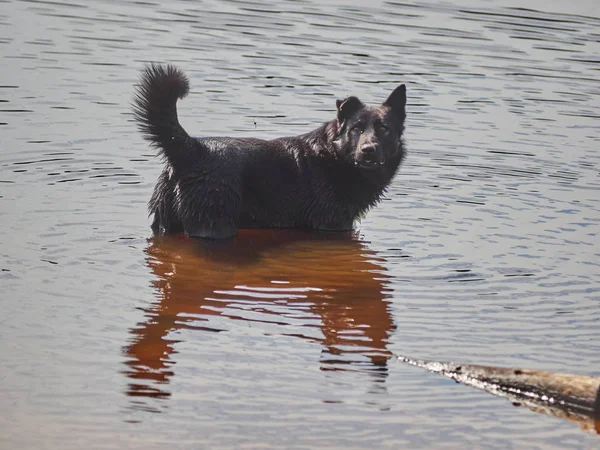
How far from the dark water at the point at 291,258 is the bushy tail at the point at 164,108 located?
750 mm

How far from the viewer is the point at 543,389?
5797mm

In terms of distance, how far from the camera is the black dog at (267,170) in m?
8.91

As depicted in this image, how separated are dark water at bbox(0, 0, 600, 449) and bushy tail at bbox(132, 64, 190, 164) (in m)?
0.75

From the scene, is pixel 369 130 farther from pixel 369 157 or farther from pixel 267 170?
pixel 267 170

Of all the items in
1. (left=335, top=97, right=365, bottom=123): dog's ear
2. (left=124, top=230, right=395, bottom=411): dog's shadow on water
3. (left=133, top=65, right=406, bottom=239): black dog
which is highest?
(left=335, top=97, right=365, bottom=123): dog's ear

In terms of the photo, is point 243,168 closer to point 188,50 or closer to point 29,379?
point 29,379

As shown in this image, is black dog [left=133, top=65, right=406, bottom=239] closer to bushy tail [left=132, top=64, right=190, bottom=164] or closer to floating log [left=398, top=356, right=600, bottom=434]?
bushy tail [left=132, top=64, right=190, bottom=164]

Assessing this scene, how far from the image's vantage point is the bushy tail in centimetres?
884

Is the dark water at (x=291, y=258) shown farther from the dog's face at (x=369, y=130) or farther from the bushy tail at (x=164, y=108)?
the bushy tail at (x=164, y=108)

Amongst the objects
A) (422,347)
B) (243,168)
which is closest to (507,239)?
(243,168)

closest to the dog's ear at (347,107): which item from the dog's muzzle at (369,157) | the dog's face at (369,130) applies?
the dog's face at (369,130)

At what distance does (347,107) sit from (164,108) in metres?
1.57

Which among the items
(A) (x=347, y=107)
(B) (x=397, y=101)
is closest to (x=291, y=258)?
(A) (x=347, y=107)

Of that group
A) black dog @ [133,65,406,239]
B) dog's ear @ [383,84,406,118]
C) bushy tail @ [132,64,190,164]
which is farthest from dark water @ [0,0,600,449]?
dog's ear @ [383,84,406,118]
